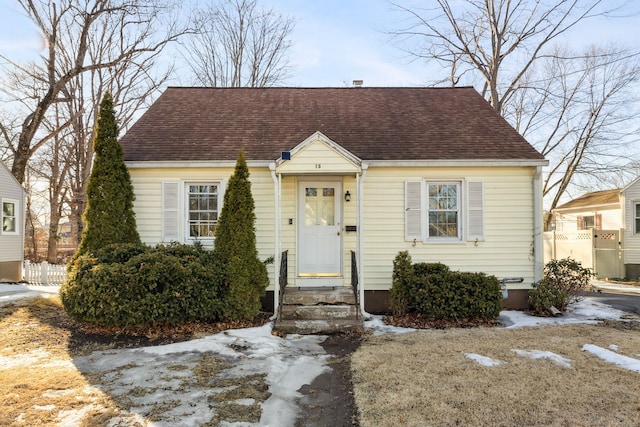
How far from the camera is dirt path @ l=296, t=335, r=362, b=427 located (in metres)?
3.80

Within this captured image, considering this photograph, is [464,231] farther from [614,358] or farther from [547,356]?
[614,358]

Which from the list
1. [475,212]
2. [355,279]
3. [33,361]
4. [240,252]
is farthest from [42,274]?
[475,212]

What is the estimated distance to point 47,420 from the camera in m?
3.59

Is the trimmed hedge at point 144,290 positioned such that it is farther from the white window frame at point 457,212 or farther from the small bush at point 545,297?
the small bush at point 545,297

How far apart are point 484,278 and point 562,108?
61.4ft

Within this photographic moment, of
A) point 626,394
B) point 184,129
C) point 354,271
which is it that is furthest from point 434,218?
point 184,129

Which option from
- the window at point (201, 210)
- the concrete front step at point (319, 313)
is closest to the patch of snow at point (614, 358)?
the concrete front step at point (319, 313)

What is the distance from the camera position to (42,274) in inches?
539

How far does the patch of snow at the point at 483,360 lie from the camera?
Result: 16.6 ft

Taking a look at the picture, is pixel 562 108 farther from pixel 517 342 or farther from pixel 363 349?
pixel 363 349

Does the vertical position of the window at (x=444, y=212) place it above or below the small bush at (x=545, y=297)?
above

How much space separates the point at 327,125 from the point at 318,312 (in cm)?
469

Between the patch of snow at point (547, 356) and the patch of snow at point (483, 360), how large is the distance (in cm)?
51

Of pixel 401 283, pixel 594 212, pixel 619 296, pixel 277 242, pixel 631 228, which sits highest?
pixel 594 212
